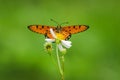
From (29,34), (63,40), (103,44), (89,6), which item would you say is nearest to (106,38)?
(103,44)

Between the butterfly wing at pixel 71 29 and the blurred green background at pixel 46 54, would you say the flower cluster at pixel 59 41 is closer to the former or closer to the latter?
the butterfly wing at pixel 71 29

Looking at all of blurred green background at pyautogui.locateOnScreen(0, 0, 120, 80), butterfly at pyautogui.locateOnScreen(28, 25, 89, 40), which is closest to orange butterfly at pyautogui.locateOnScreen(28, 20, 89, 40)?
butterfly at pyautogui.locateOnScreen(28, 25, 89, 40)

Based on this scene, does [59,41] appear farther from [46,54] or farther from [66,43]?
[46,54]

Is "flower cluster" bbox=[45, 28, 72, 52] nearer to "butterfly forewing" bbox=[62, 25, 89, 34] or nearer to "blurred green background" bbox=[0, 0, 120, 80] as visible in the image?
"butterfly forewing" bbox=[62, 25, 89, 34]

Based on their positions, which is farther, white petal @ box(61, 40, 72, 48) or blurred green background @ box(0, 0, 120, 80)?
blurred green background @ box(0, 0, 120, 80)

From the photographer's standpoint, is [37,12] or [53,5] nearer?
[37,12]

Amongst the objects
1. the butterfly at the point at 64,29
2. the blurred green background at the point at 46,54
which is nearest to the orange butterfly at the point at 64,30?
the butterfly at the point at 64,29

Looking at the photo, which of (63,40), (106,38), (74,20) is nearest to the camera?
(63,40)

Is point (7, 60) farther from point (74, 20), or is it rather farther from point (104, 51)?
point (74, 20)
